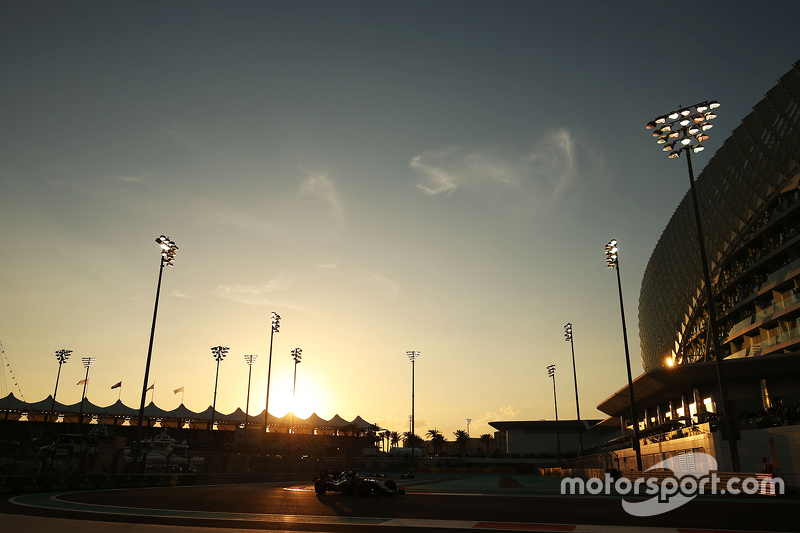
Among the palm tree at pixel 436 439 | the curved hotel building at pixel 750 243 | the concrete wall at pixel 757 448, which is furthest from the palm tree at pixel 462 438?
the concrete wall at pixel 757 448

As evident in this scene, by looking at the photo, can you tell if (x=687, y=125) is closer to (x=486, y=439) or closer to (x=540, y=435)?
(x=540, y=435)

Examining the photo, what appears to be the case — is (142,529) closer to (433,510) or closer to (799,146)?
(433,510)

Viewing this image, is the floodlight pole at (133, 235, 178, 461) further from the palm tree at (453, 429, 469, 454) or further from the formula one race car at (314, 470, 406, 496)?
the palm tree at (453, 429, 469, 454)

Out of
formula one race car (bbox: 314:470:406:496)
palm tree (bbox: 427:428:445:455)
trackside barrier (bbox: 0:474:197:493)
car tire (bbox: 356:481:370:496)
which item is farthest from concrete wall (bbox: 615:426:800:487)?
palm tree (bbox: 427:428:445:455)

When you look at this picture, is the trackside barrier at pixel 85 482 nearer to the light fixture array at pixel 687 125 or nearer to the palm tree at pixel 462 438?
the light fixture array at pixel 687 125

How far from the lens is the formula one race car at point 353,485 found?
22516 mm

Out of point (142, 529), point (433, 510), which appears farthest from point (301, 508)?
point (142, 529)

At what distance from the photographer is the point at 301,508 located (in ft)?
56.5

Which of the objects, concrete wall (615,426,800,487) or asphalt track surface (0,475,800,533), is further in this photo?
concrete wall (615,426,800,487)

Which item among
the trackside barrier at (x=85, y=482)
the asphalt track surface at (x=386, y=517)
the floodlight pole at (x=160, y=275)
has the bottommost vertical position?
the trackside barrier at (x=85, y=482)

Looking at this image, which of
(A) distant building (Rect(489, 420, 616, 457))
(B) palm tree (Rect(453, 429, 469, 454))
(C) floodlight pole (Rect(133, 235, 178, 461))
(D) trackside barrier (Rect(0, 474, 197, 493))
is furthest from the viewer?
(B) palm tree (Rect(453, 429, 469, 454))

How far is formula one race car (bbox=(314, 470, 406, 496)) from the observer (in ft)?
73.9

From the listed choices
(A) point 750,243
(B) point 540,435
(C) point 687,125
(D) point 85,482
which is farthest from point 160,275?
(B) point 540,435

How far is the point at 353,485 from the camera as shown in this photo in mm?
23500
